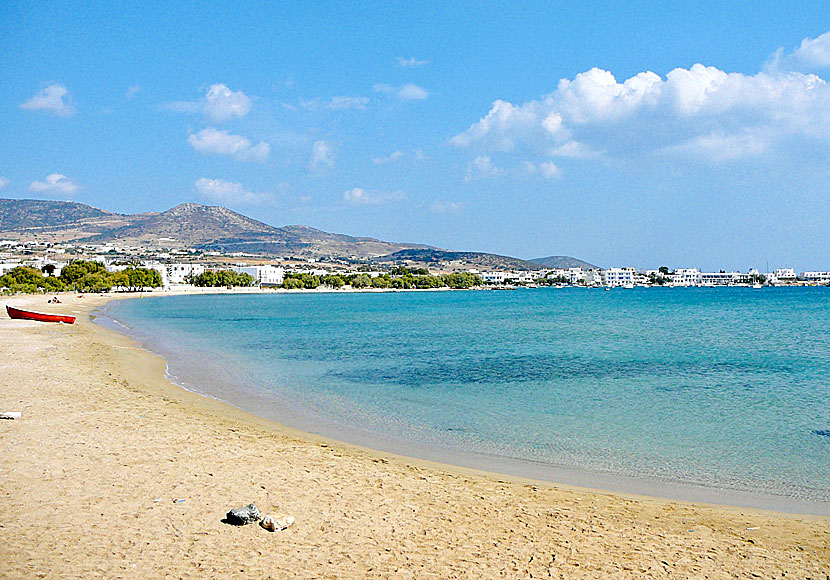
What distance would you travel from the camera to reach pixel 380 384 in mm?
19516

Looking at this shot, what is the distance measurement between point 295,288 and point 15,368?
456 ft

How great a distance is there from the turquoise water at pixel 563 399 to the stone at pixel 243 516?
461 cm

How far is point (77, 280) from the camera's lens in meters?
106

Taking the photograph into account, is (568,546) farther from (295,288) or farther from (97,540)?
(295,288)

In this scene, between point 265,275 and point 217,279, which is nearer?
point 217,279

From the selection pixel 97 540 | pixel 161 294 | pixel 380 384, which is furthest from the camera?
pixel 161 294

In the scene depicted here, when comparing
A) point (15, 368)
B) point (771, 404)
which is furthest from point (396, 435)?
point (15, 368)

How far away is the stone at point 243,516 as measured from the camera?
6.87m

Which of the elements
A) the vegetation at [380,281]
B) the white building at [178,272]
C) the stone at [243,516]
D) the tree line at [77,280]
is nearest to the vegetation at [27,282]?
the tree line at [77,280]

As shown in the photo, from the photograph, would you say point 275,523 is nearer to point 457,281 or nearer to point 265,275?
point 265,275

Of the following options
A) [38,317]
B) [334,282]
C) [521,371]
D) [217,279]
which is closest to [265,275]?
[217,279]

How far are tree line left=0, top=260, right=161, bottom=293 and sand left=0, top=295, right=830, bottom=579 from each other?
89997 millimetres

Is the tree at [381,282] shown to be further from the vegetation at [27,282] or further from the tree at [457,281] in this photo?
the vegetation at [27,282]

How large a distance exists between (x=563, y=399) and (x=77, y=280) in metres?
108
